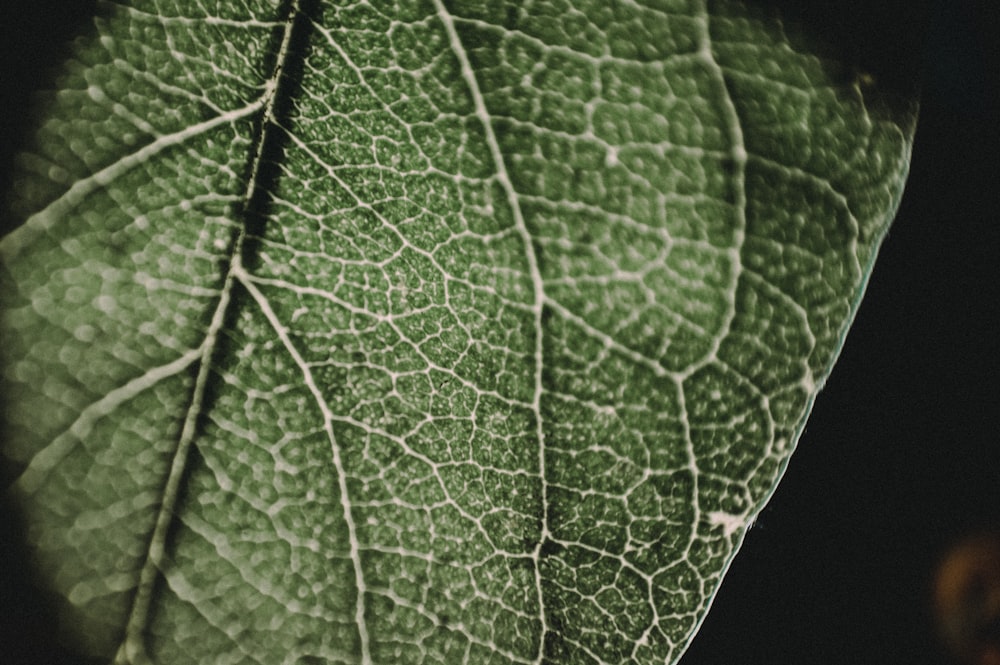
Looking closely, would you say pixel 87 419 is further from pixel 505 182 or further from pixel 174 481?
pixel 505 182

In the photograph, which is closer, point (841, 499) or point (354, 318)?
point (354, 318)

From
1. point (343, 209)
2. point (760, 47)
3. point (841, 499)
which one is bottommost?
point (841, 499)

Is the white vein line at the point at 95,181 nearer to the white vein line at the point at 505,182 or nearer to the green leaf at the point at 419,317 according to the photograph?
the green leaf at the point at 419,317

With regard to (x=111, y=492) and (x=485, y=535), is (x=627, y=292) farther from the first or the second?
(x=111, y=492)

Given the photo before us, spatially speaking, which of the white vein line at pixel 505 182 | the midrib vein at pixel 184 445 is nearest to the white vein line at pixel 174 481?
the midrib vein at pixel 184 445

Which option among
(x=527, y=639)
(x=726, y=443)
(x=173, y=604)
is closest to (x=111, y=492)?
(x=173, y=604)

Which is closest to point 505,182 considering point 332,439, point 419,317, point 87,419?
point 419,317

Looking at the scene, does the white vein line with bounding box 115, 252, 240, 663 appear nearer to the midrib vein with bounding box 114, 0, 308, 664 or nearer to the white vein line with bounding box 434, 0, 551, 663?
the midrib vein with bounding box 114, 0, 308, 664
